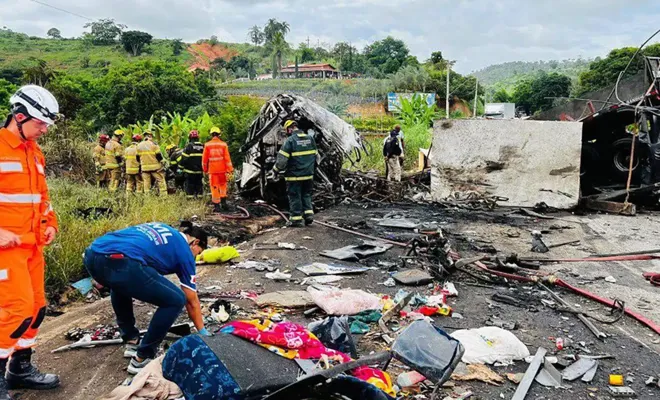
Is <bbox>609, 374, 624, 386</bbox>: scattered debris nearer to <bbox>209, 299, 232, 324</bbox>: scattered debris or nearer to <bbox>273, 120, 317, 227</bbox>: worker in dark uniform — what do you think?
<bbox>209, 299, 232, 324</bbox>: scattered debris

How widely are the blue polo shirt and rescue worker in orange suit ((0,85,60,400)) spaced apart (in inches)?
14.0

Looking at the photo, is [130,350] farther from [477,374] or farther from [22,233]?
[477,374]

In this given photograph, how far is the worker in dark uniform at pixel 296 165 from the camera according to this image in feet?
25.3

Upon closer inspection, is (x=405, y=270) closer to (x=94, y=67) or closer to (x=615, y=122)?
(x=615, y=122)

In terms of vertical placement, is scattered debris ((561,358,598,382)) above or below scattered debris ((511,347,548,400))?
below

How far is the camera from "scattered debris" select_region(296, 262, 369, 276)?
5.65 meters

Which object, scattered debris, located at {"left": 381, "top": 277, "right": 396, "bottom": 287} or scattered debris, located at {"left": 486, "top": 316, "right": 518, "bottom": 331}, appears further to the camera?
scattered debris, located at {"left": 381, "top": 277, "right": 396, "bottom": 287}

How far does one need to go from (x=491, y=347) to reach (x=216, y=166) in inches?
269

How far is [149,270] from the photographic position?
9.68 feet

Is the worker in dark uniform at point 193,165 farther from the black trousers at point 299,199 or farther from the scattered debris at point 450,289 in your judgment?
the scattered debris at point 450,289

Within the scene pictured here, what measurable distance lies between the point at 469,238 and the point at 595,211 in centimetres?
390

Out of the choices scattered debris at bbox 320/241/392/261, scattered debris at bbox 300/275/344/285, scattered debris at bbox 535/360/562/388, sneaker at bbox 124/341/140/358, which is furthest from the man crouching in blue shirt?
scattered debris at bbox 320/241/392/261

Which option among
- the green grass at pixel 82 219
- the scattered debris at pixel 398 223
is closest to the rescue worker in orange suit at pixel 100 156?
the green grass at pixel 82 219

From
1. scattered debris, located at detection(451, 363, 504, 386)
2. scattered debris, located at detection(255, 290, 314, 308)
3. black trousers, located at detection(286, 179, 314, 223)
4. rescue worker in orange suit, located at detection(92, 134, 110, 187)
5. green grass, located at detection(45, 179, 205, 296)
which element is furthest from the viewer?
rescue worker in orange suit, located at detection(92, 134, 110, 187)
